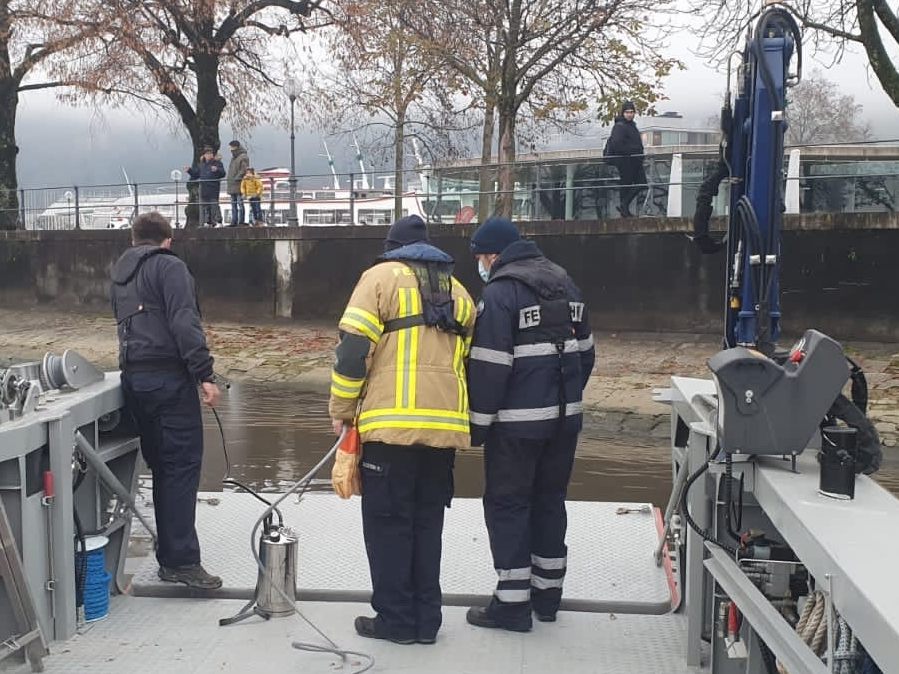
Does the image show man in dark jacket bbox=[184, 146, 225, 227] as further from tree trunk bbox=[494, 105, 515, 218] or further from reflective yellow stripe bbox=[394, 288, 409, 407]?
reflective yellow stripe bbox=[394, 288, 409, 407]

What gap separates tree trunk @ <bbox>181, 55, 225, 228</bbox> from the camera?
21250mm

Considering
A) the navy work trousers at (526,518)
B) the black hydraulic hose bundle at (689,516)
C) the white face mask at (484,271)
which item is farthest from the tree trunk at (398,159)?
the black hydraulic hose bundle at (689,516)

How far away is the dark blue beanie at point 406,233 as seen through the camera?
409 cm

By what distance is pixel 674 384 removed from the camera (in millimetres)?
4598

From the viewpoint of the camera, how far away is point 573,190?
53.5 feet

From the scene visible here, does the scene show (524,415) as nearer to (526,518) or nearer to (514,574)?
(526,518)

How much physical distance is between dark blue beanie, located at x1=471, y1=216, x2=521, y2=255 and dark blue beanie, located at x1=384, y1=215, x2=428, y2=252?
0.27m

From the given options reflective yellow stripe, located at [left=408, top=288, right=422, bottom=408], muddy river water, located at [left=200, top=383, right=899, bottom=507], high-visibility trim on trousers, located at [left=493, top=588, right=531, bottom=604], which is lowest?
muddy river water, located at [left=200, top=383, right=899, bottom=507]

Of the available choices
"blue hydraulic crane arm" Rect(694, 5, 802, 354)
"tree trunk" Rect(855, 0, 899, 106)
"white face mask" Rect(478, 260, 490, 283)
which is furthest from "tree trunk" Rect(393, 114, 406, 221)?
"white face mask" Rect(478, 260, 490, 283)

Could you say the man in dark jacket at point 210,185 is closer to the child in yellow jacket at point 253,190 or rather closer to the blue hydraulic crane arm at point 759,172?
the child in yellow jacket at point 253,190

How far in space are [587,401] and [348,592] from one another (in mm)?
8385

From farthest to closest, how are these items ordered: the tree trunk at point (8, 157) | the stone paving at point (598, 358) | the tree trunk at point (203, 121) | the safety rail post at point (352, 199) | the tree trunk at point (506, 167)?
the tree trunk at point (8, 157) → the tree trunk at point (203, 121) → the safety rail post at point (352, 199) → the tree trunk at point (506, 167) → the stone paving at point (598, 358)

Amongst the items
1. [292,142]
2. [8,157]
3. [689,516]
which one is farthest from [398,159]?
[689,516]

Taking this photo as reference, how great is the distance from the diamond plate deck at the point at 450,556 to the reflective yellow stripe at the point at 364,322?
135 centimetres
